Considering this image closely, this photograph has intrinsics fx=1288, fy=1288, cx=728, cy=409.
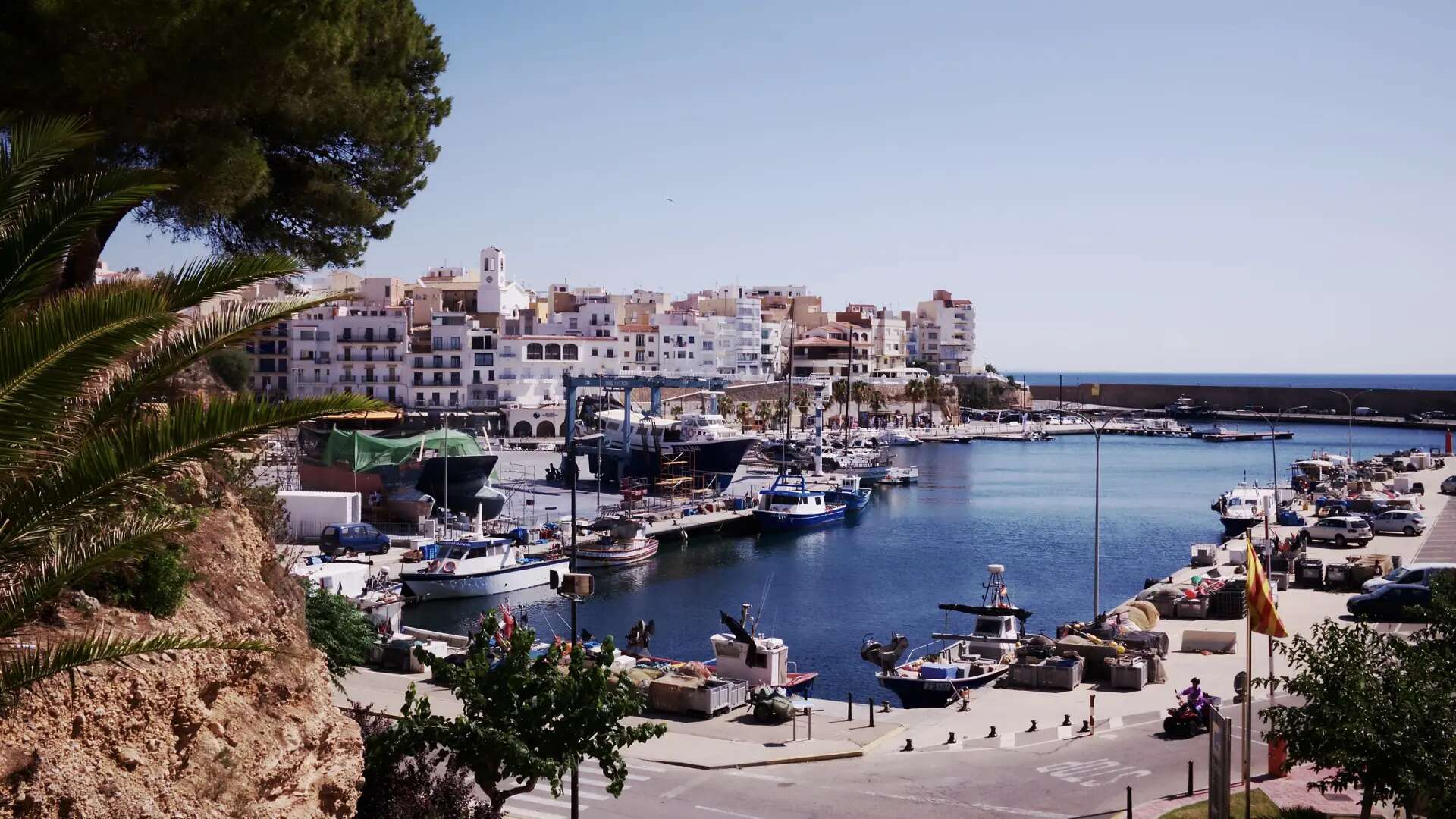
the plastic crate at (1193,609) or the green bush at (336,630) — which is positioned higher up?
the green bush at (336,630)

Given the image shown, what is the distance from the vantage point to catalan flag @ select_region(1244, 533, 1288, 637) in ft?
48.0

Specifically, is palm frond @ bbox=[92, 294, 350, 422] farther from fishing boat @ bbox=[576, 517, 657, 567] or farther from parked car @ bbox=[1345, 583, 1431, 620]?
fishing boat @ bbox=[576, 517, 657, 567]

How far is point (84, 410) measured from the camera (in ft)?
23.1

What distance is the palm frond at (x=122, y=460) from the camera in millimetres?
6078

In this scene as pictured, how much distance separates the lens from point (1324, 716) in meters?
11.7

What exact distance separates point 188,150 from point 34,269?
5.56 meters

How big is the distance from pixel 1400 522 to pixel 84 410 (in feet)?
146

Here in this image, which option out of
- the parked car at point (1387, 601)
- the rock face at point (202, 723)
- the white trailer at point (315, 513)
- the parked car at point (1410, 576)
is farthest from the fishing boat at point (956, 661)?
the white trailer at point (315, 513)

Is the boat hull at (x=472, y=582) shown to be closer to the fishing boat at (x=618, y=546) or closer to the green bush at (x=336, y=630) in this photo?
the fishing boat at (x=618, y=546)

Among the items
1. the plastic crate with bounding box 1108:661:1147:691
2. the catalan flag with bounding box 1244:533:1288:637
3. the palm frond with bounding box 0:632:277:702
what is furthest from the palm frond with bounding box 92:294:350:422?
the plastic crate with bounding box 1108:661:1147:691

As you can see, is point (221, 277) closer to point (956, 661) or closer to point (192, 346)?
point (192, 346)

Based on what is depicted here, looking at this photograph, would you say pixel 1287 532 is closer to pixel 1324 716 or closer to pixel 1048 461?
pixel 1324 716

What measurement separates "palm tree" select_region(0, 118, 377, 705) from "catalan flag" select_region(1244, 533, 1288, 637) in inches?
446

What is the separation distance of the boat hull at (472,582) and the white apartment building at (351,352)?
49.4 meters
